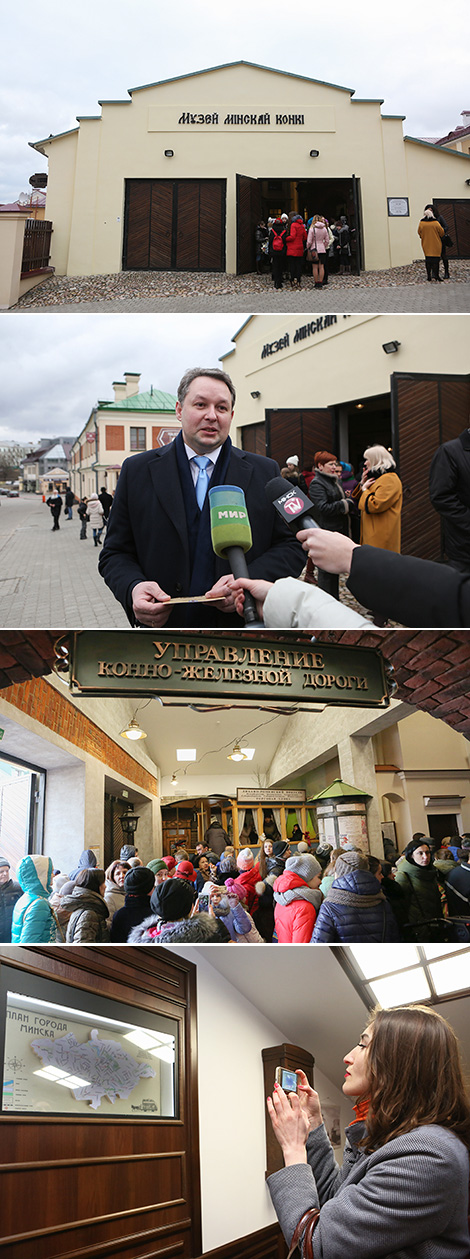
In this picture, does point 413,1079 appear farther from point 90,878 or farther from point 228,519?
point 228,519

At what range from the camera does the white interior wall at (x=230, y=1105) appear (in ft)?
8.98

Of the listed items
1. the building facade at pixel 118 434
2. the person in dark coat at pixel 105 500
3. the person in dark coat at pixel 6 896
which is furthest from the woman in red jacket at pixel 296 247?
the person in dark coat at pixel 6 896

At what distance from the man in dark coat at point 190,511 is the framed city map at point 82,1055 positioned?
1321mm

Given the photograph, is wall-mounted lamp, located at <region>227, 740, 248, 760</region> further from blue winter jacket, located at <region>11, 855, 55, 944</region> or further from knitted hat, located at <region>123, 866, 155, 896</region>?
blue winter jacket, located at <region>11, 855, 55, 944</region>

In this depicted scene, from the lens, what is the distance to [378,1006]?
8.27 feet

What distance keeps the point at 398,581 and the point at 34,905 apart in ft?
4.54

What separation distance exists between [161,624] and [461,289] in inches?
46.0

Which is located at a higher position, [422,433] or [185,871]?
[422,433]

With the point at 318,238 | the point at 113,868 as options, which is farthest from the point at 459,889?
the point at 318,238

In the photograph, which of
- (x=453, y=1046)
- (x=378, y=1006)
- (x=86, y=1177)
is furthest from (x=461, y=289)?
(x=86, y=1177)

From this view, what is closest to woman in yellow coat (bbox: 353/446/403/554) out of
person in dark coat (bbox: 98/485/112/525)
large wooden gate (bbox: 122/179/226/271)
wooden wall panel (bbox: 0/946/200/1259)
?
person in dark coat (bbox: 98/485/112/525)

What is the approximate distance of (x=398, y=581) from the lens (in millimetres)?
1404

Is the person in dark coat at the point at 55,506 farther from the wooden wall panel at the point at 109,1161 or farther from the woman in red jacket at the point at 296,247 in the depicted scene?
the wooden wall panel at the point at 109,1161

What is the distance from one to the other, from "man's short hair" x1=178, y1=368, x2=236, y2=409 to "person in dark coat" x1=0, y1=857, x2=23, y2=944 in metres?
1.27
